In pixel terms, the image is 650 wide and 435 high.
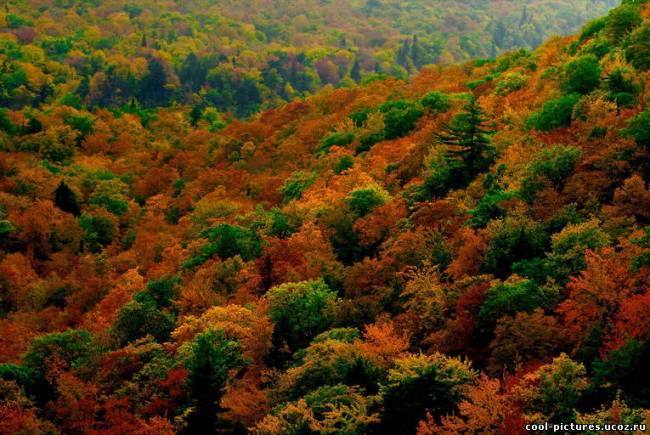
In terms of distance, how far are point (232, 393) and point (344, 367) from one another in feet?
20.7

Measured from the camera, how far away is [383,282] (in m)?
46.5

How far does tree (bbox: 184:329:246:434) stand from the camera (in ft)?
123

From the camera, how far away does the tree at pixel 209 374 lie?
123 ft

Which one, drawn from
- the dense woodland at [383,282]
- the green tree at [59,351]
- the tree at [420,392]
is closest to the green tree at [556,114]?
the dense woodland at [383,282]

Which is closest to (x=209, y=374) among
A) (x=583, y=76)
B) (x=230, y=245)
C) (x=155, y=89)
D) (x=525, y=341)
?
(x=525, y=341)

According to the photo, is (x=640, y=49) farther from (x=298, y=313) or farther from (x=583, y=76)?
(x=298, y=313)

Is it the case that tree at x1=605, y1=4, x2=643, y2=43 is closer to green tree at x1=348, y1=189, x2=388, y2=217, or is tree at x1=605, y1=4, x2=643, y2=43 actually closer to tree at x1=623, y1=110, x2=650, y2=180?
tree at x1=623, y1=110, x2=650, y2=180

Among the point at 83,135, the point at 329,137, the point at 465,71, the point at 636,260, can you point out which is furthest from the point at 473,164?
the point at 83,135

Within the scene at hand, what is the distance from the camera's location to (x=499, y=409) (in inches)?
1165

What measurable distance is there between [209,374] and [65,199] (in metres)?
52.4

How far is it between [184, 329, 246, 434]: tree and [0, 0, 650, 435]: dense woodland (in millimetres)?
123

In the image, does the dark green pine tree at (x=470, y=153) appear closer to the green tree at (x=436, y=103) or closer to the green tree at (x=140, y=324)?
the green tree at (x=436, y=103)

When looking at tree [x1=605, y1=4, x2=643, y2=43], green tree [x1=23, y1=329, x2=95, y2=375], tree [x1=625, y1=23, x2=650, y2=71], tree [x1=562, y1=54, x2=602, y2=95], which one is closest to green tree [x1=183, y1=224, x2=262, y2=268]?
green tree [x1=23, y1=329, x2=95, y2=375]

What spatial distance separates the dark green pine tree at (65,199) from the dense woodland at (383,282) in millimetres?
250
